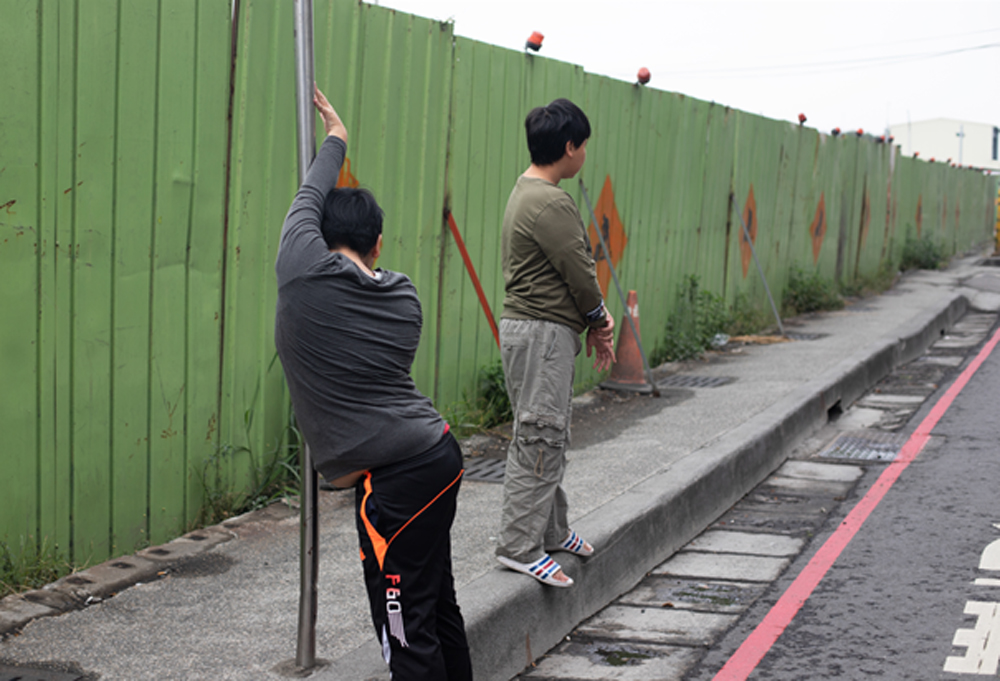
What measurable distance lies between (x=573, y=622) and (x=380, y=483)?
1.86 meters

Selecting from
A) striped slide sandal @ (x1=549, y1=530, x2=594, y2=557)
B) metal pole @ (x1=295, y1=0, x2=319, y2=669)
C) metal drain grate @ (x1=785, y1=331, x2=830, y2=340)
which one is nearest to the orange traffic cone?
metal drain grate @ (x1=785, y1=331, x2=830, y2=340)

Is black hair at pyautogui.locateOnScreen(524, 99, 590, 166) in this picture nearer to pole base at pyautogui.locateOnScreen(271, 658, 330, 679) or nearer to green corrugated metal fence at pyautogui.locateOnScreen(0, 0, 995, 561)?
green corrugated metal fence at pyautogui.locateOnScreen(0, 0, 995, 561)

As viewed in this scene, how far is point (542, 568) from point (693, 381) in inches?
211

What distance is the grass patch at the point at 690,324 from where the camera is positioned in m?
10.3

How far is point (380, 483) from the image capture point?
284cm

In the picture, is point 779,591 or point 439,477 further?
point 779,591

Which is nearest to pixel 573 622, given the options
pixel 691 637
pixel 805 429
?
pixel 691 637

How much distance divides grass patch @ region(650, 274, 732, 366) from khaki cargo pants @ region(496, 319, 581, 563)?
602 centimetres

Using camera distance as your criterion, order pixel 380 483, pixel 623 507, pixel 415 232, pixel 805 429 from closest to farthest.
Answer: pixel 380 483 → pixel 623 507 → pixel 415 232 → pixel 805 429

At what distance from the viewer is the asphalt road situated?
3.93m

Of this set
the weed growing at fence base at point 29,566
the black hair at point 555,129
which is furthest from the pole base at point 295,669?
the black hair at point 555,129

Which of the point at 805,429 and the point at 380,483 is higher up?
the point at 380,483

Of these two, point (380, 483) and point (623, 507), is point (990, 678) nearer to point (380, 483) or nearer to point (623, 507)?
point (623, 507)

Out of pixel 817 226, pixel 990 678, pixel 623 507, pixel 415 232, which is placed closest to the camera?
pixel 990 678
